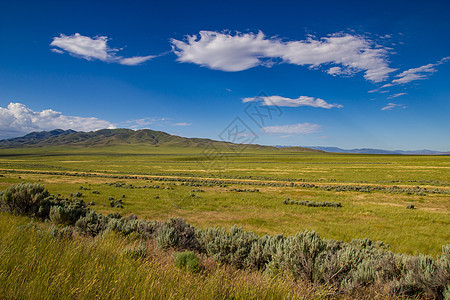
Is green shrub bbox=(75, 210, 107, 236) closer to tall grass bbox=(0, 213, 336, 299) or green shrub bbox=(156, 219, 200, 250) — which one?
green shrub bbox=(156, 219, 200, 250)

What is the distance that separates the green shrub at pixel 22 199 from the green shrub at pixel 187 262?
297 inches

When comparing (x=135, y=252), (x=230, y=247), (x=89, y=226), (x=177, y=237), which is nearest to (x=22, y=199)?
(x=89, y=226)

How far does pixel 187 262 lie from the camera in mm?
4305

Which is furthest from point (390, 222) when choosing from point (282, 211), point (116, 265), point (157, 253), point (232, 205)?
point (116, 265)

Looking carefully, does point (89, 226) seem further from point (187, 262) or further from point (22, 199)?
point (187, 262)

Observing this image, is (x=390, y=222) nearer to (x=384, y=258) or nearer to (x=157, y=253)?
(x=384, y=258)

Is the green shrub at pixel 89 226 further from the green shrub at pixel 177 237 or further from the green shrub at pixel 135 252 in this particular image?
the green shrub at pixel 135 252

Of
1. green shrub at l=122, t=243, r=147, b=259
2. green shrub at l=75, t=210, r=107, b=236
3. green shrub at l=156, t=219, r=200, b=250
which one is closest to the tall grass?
green shrub at l=122, t=243, r=147, b=259

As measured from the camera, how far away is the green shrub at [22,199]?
8648mm

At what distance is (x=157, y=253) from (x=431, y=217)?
727 inches

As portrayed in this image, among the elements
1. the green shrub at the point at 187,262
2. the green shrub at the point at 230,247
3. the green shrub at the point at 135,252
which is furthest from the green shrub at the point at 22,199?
the green shrub at the point at 187,262

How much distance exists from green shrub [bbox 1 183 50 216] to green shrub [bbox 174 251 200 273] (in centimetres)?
754

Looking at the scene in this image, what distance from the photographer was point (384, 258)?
4.68 meters

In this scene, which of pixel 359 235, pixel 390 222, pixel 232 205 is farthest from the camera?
pixel 232 205
